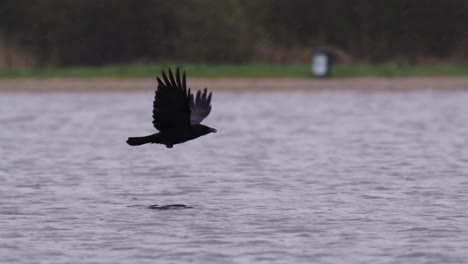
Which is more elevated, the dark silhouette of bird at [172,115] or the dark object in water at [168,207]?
the dark silhouette of bird at [172,115]

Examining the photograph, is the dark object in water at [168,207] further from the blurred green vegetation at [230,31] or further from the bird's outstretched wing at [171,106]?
the blurred green vegetation at [230,31]

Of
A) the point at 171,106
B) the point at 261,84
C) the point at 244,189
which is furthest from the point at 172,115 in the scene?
the point at 261,84

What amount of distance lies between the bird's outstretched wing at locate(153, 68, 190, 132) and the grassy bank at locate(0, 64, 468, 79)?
23244 millimetres

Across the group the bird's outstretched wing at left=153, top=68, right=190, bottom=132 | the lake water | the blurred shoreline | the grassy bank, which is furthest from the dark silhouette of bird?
the grassy bank

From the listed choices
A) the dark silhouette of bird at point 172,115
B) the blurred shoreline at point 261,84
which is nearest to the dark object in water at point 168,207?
the dark silhouette of bird at point 172,115

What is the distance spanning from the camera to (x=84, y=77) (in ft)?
122

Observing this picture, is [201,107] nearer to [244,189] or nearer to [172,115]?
[244,189]

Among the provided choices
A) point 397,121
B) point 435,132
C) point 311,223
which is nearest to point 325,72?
point 397,121

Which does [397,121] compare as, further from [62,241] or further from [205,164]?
[62,241]

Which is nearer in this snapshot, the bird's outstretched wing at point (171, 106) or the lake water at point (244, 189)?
the lake water at point (244, 189)

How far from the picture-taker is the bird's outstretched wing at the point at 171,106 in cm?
1246

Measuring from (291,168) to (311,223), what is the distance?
573 cm

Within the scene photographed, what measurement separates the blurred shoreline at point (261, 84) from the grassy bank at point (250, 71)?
33 centimetres

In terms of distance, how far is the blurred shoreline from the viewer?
117 ft
